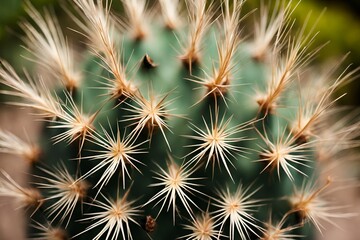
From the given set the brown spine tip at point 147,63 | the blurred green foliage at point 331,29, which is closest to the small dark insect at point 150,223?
the brown spine tip at point 147,63

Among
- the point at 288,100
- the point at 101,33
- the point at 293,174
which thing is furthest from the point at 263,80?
the point at 101,33

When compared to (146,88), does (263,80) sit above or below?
above

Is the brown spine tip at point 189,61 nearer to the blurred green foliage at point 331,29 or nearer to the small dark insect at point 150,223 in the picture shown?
the small dark insect at point 150,223

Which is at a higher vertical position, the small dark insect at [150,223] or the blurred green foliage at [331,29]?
the blurred green foliage at [331,29]

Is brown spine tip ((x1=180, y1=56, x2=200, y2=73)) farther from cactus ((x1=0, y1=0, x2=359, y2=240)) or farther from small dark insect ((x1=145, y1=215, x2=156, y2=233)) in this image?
small dark insect ((x1=145, y1=215, x2=156, y2=233))

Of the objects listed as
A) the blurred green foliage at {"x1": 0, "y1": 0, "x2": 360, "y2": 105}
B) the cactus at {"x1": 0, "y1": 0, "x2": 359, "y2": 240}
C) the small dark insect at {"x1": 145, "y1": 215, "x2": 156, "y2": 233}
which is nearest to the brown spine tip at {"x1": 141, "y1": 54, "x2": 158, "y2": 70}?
the cactus at {"x1": 0, "y1": 0, "x2": 359, "y2": 240}

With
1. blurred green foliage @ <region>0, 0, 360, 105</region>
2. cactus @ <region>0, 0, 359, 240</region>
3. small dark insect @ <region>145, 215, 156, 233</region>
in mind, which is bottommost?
small dark insect @ <region>145, 215, 156, 233</region>

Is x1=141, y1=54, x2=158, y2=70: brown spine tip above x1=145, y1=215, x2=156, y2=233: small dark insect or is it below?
above

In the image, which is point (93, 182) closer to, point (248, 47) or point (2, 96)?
point (248, 47)

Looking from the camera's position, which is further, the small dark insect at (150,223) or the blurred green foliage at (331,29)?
the blurred green foliage at (331,29)
